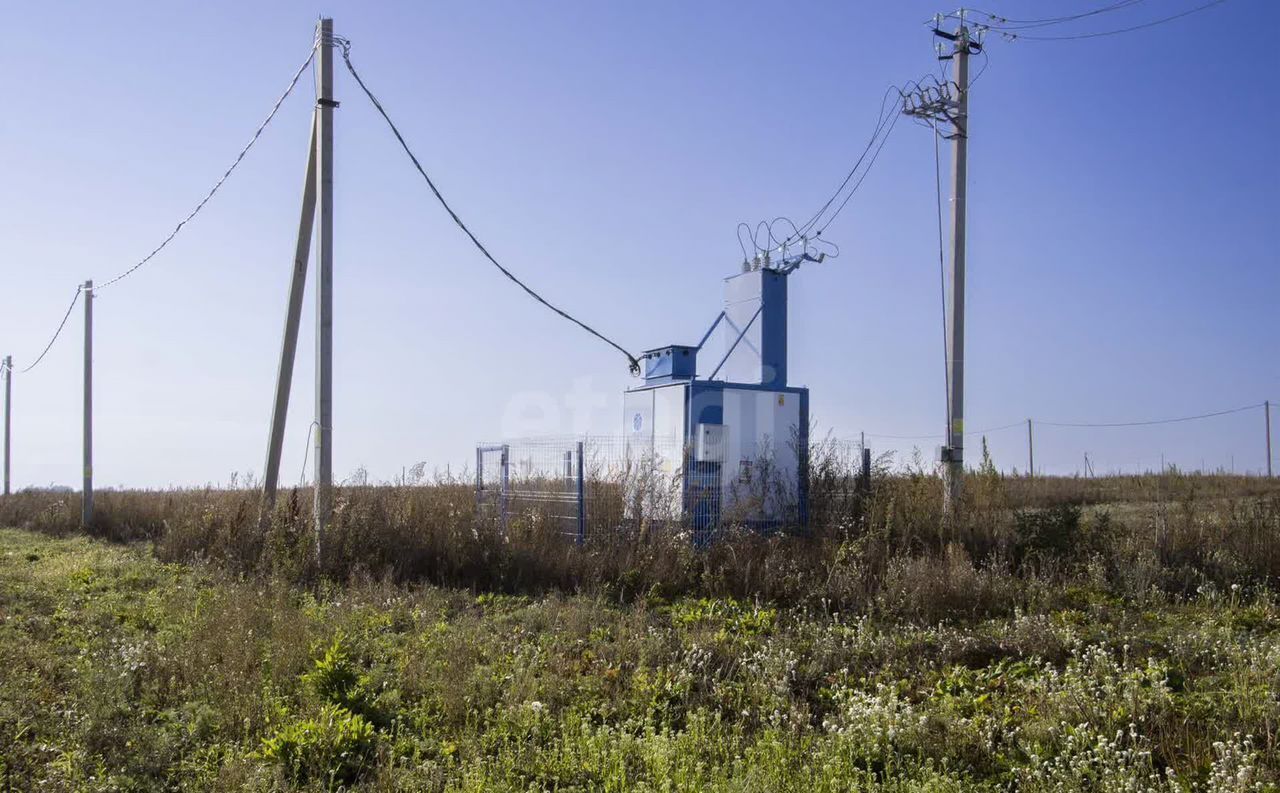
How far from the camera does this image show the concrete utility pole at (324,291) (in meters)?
12.2

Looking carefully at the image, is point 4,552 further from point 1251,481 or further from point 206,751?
point 1251,481

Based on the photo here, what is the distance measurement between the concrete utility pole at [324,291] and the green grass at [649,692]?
245 cm

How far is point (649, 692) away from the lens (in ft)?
21.7

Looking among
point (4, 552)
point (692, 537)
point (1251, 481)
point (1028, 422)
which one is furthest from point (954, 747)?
point (1028, 422)

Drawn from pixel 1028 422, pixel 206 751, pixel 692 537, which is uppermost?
pixel 1028 422

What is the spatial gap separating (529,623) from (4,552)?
1137 centimetres

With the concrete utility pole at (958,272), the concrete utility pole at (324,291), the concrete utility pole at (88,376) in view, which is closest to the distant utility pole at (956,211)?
the concrete utility pole at (958,272)

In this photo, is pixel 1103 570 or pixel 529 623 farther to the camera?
pixel 1103 570

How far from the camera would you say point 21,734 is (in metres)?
5.88

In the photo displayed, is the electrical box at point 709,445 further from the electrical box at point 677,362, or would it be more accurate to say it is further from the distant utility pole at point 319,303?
the distant utility pole at point 319,303

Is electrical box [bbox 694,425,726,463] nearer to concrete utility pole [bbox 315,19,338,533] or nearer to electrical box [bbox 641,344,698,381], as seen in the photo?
electrical box [bbox 641,344,698,381]

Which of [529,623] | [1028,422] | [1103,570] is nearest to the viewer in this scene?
[529,623]

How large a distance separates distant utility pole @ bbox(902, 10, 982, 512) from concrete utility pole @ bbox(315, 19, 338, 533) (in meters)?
8.46

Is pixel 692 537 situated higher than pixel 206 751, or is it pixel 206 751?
pixel 692 537
